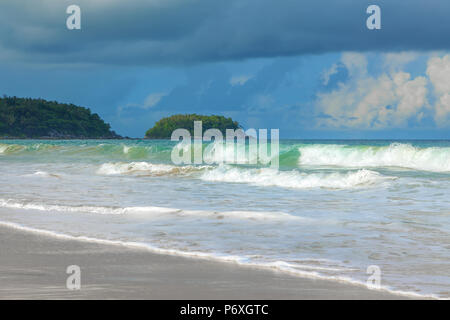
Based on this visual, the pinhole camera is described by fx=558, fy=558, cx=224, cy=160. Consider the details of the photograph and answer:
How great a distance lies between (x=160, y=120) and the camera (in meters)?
173

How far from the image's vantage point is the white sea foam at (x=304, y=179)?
53.7ft

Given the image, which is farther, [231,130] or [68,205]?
[231,130]

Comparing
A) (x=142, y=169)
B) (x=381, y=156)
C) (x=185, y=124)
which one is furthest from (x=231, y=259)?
(x=185, y=124)

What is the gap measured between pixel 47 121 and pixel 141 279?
549 feet

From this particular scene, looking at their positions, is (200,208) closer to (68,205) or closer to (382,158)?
(68,205)

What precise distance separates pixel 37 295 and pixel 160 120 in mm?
169347

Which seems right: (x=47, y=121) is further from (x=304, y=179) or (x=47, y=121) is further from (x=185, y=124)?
(x=304, y=179)

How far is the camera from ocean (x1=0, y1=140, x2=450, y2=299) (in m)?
6.29

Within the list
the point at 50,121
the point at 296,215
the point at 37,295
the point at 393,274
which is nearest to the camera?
the point at 37,295

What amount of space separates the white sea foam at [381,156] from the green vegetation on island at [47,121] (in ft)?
441

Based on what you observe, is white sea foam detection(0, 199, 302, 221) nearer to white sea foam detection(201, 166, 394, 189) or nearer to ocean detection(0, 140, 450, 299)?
ocean detection(0, 140, 450, 299)

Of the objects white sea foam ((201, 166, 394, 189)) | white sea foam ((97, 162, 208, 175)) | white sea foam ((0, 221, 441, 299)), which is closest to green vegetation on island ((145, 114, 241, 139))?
white sea foam ((97, 162, 208, 175))

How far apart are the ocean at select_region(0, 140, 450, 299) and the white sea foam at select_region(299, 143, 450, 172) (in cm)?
1117

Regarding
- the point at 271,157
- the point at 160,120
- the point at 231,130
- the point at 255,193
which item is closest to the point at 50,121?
the point at 160,120
